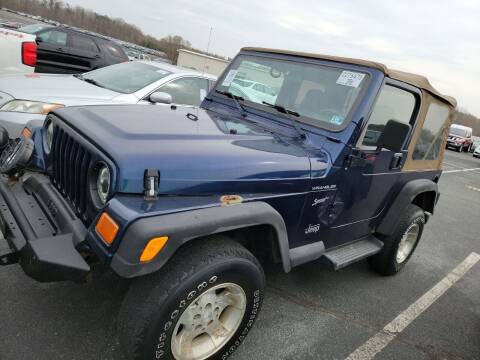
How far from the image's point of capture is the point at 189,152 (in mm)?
2199

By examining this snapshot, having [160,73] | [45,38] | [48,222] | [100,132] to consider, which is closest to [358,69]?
[100,132]

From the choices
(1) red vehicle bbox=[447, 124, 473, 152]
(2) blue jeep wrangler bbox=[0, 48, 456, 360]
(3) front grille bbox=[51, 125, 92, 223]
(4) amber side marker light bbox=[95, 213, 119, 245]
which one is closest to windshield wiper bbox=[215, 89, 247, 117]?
(2) blue jeep wrangler bbox=[0, 48, 456, 360]

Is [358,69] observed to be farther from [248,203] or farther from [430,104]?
[248,203]

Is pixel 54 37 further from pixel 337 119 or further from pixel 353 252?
pixel 353 252

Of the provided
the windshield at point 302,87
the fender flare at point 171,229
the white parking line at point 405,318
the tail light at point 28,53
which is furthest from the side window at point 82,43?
the fender flare at point 171,229

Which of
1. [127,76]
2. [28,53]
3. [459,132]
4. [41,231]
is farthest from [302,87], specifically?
[459,132]

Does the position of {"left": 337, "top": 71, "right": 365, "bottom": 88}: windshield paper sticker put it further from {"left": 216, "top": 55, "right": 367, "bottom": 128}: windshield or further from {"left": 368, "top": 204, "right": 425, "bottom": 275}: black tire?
{"left": 368, "top": 204, "right": 425, "bottom": 275}: black tire

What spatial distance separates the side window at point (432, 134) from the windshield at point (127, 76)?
12.4 feet

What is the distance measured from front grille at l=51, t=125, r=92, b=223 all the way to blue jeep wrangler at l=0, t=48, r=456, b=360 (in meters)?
0.01

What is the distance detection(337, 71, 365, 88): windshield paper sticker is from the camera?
2975 millimetres

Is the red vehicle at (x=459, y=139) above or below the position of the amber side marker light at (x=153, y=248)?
below

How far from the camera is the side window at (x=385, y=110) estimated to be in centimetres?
303

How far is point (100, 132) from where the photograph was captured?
2.22 m

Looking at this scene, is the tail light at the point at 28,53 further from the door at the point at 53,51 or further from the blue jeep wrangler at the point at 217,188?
the blue jeep wrangler at the point at 217,188
